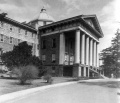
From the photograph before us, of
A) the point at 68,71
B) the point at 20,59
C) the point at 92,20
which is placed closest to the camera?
the point at 20,59

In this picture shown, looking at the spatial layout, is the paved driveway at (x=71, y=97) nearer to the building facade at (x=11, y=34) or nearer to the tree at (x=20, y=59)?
the tree at (x=20, y=59)

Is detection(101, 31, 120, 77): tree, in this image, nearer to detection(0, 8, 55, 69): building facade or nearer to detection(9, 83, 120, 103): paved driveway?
detection(0, 8, 55, 69): building facade

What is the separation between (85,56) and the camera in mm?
42469

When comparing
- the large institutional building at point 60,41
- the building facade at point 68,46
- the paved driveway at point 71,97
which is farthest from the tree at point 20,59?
the building facade at point 68,46

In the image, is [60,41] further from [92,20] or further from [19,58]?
[19,58]

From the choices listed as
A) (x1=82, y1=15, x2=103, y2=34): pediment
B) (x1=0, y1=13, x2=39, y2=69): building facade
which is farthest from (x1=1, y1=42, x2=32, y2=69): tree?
(x1=82, y1=15, x2=103, y2=34): pediment

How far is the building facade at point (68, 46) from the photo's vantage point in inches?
1425

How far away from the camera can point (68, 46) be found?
141 feet

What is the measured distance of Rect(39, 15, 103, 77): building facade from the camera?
1425 inches

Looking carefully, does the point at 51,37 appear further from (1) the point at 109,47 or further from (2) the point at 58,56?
(1) the point at 109,47

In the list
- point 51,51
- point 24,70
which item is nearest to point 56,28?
point 51,51

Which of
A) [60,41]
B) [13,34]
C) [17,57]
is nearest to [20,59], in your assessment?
[17,57]

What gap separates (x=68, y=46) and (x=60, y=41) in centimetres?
455

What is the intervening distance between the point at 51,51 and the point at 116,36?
21578 millimetres
